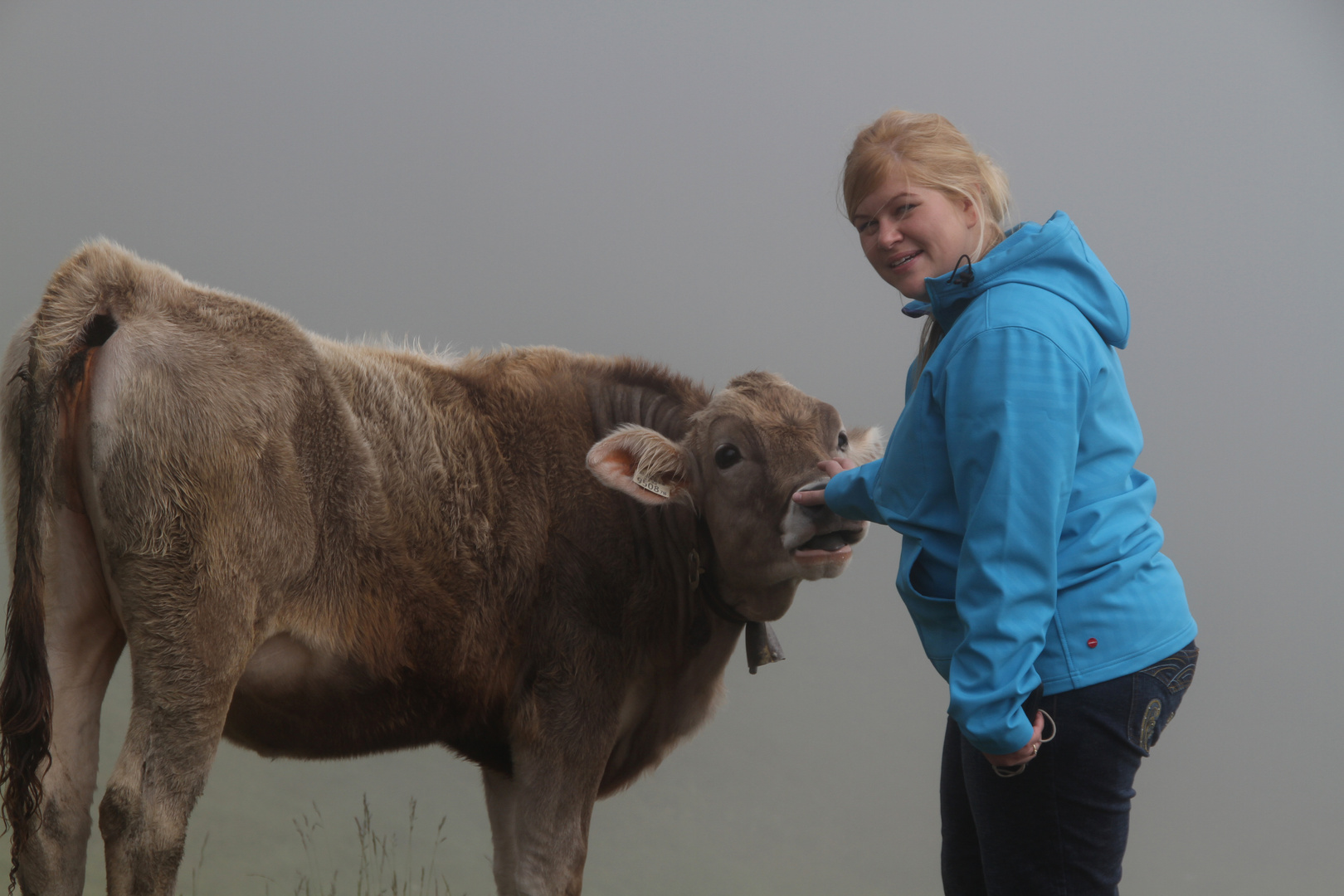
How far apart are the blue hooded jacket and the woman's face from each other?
10cm

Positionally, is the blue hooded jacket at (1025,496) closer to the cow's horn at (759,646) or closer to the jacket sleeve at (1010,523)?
the jacket sleeve at (1010,523)

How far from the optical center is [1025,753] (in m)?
1.81

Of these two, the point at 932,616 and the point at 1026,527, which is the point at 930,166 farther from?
the point at 932,616

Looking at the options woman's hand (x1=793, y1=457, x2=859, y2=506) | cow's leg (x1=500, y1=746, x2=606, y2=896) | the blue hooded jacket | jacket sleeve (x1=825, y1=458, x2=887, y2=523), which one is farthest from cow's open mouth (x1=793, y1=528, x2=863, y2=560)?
cow's leg (x1=500, y1=746, x2=606, y2=896)

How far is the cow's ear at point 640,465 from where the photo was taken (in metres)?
3.30

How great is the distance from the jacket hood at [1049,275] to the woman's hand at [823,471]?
670mm

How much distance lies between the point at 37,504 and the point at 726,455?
Result: 82.3 inches

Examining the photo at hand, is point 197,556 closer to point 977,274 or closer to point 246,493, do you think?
point 246,493

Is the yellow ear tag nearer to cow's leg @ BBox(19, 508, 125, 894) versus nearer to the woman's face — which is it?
the woman's face

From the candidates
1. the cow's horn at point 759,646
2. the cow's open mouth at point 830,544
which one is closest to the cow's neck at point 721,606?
the cow's horn at point 759,646

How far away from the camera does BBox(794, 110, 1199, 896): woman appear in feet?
5.83

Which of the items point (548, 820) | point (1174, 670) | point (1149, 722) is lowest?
point (548, 820)

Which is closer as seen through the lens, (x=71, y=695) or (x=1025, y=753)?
(x=1025, y=753)

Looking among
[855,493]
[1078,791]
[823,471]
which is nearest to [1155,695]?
[1078,791]
